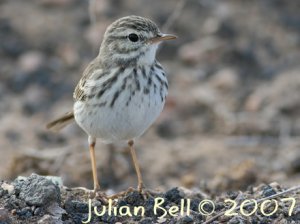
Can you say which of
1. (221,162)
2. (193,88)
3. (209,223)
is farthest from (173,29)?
(209,223)

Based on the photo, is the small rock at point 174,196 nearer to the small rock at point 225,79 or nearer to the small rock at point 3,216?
the small rock at point 3,216

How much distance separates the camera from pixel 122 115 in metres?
6.48

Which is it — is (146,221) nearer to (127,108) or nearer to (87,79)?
(127,108)

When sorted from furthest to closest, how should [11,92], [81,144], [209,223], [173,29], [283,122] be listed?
1. [173,29]
2. [11,92]
3. [283,122]
4. [81,144]
5. [209,223]

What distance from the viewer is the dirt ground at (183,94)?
897 cm

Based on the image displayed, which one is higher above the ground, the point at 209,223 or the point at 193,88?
the point at 193,88

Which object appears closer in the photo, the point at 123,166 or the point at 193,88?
the point at 123,166

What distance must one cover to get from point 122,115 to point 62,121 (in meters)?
1.49

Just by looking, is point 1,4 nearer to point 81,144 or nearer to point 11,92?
point 11,92

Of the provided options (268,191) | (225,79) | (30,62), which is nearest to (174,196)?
(268,191)

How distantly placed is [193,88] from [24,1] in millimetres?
3104

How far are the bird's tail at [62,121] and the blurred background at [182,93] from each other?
887 millimetres

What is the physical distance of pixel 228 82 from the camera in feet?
34.8

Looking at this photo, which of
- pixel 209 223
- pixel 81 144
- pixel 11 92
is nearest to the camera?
pixel 209 223
